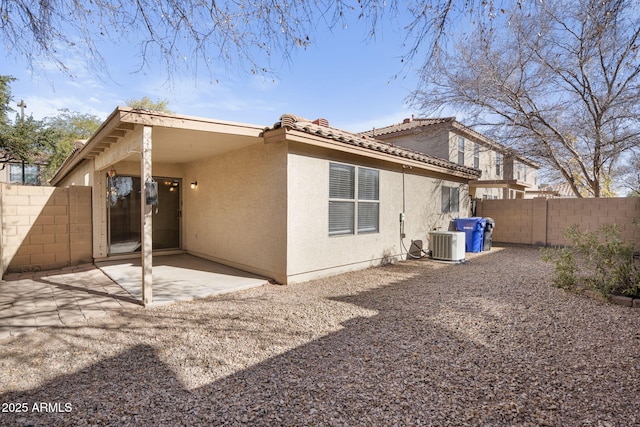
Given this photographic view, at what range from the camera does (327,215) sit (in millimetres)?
6910

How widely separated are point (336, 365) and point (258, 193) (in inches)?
174

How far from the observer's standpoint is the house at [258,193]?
→ 589 centimetres

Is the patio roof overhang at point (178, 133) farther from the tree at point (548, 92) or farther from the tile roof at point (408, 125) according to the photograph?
the tile roof at point (408, 125)

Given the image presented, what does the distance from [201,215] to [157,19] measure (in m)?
6.15

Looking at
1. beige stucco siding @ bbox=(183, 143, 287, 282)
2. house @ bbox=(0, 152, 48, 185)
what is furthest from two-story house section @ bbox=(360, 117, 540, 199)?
house @ bbox=(0, 152, 48, 185)

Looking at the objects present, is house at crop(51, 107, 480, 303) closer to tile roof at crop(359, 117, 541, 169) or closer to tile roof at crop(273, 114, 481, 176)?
tile roof at crop(273, 114, 481, 176)

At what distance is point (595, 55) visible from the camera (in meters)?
10.3

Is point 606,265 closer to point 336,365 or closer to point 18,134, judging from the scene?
point 336,365

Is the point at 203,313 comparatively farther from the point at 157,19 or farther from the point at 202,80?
the point at 157,19

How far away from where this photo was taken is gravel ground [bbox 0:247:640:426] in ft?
7.79

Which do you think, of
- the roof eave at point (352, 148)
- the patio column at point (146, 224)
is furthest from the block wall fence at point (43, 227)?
the roof eave at point (352, 148)

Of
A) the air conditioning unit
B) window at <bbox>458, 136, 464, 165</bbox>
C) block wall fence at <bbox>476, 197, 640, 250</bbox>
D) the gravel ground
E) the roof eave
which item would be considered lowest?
the gravel ground

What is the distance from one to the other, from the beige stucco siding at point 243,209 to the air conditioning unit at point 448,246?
17.1 feet

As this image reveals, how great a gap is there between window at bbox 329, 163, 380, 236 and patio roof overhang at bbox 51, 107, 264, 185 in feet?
6.38
